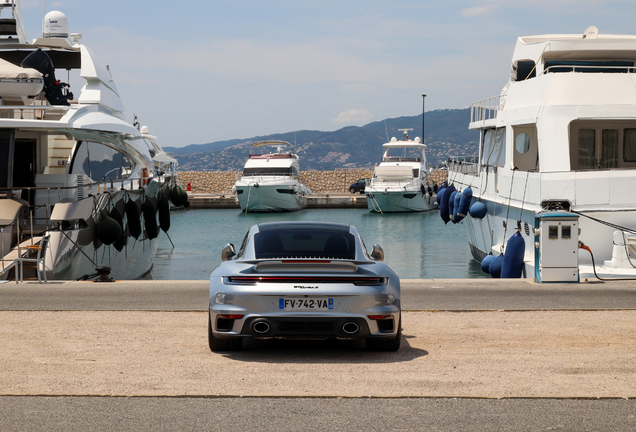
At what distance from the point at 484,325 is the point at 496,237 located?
11825mm

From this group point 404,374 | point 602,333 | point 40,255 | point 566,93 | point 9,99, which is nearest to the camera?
point 404,374

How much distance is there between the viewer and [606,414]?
17.3 feet

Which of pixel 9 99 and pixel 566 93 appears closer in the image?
pixel 566 93

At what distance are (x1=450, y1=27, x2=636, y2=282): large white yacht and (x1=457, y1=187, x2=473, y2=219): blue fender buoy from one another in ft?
1.93

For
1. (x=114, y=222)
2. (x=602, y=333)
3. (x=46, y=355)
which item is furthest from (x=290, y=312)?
(x=114, y=222)

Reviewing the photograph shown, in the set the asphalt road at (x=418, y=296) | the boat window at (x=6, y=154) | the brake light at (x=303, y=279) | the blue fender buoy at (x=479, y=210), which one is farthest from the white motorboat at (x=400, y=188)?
the brake light at (x=303, y=279)

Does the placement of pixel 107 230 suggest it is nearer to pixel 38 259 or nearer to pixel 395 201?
pixel 38 259

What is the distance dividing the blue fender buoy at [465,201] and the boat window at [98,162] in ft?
33.2

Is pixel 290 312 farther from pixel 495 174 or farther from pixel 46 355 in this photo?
pixel 495 174

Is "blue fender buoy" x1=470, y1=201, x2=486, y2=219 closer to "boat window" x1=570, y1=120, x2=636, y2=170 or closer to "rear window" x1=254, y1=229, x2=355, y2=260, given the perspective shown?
"boat window" x1=570, y1=120, x2=636, y2=170

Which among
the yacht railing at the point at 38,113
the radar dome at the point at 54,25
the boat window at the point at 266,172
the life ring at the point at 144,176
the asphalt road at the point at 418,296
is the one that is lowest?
the asphalt road at the point at 418,296

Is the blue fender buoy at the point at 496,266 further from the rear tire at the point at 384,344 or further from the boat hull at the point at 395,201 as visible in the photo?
the boat hull at the point at 395,201

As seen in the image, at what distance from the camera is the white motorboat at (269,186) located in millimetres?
52469

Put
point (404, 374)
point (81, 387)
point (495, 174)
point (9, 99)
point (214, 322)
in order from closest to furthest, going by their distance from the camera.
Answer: point (81, 387)
point (404, 374)
point (214, 322)
point (9, 99)
point (495, 174)
